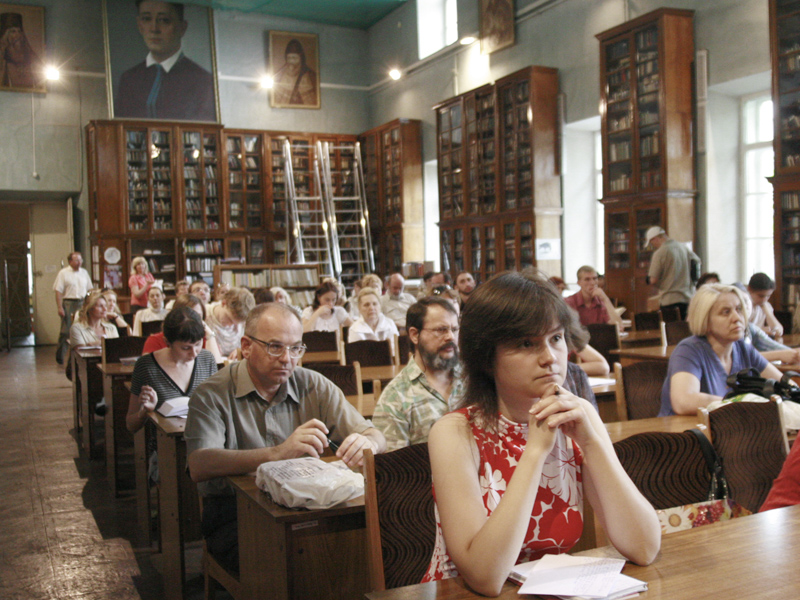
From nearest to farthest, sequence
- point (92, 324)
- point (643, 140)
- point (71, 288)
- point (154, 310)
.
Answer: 1. point (92, 324)
2. point (154, 310)
3. point (643, 140)
4. point (71, 288)

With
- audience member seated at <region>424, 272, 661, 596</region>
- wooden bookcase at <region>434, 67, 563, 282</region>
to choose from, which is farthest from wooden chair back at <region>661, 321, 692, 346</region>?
wooden bookcase at <region>434, 67, 563, 282</region>

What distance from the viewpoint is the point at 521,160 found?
12.1 metres

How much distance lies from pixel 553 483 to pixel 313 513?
75 cm

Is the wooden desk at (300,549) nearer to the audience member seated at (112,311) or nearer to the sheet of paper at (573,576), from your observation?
the sheet of paper at (573,576)

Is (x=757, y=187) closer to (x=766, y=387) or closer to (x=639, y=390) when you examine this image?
(x=639, y=390)

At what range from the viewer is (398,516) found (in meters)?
1.95

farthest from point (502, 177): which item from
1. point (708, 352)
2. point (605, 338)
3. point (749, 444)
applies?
point (749, 444)

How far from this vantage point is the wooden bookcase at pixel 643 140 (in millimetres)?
9531

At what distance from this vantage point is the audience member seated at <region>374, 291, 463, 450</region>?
8.93 ft

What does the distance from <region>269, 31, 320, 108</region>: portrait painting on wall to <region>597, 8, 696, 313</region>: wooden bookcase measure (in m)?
8.28

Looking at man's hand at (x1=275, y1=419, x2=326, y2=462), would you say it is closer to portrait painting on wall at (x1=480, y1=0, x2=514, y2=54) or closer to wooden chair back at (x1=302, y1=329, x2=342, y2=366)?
wooden chair back at (x1=302, y1=329, x2=342, y2=366)

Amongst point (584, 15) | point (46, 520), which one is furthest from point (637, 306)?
point (46, 520)

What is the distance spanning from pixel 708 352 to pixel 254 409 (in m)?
2.09

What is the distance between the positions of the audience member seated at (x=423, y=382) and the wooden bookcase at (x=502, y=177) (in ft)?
29.3
